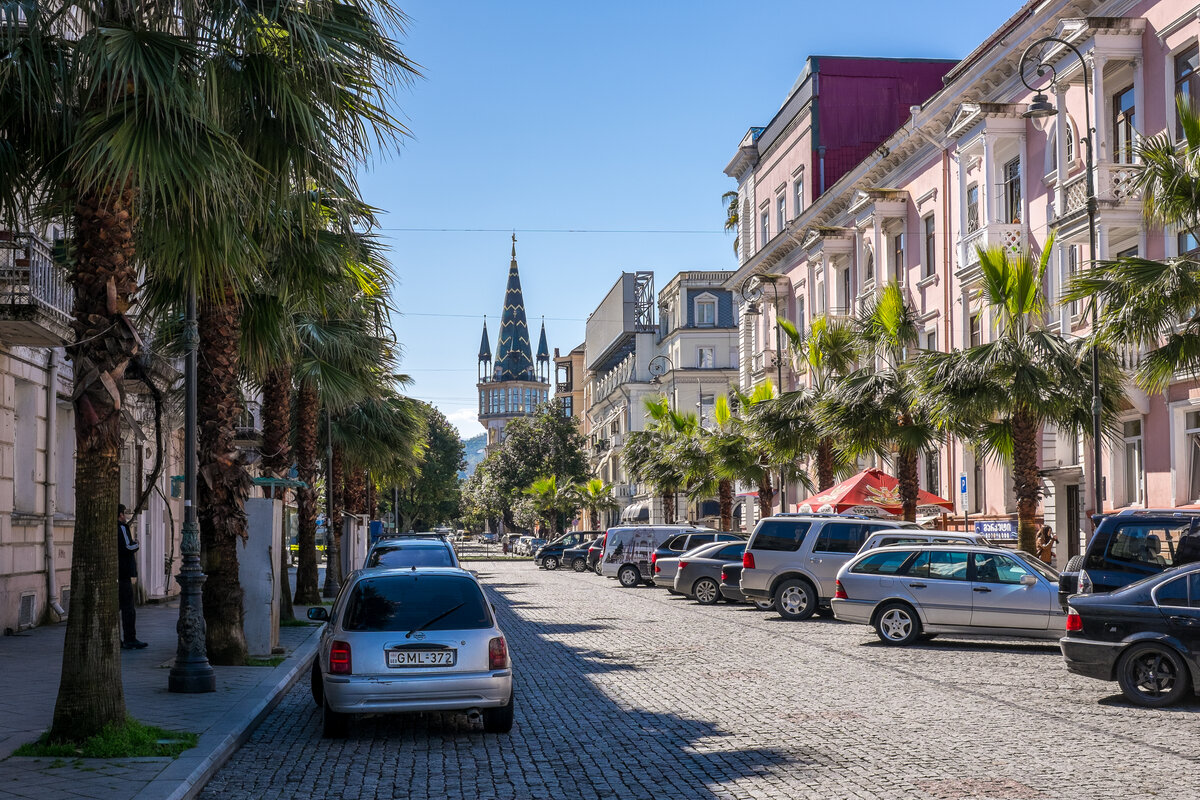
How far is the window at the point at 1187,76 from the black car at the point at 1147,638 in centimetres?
1468

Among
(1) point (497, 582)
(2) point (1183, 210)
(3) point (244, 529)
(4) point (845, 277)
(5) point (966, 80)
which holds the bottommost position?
(1) point (497, 582)

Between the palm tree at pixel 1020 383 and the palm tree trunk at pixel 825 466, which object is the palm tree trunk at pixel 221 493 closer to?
the palm tree at pixel 1020 383

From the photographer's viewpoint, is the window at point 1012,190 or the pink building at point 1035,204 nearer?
the pink building at point 1035,204

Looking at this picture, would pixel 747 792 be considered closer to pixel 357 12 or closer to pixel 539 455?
pixel 357 12

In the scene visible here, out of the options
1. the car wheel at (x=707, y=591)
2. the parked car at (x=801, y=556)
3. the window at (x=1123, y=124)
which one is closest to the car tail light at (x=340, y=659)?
the parked car at (x=801, y=556)

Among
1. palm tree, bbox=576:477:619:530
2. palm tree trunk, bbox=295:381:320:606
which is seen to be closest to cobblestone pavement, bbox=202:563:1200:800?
palm tree trunk, bbox=295:381:320:606

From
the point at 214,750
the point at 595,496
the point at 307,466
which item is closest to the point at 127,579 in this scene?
the point at 307,466

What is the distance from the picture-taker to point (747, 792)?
29.4 ft

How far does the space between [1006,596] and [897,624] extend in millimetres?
1765

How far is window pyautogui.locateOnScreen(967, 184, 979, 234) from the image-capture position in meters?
35.6

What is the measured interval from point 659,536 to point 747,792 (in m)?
33.2

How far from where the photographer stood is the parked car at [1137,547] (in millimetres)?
14719

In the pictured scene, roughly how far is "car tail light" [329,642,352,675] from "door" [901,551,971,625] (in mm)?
11083

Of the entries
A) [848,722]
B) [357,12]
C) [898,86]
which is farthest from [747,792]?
[898,86]
